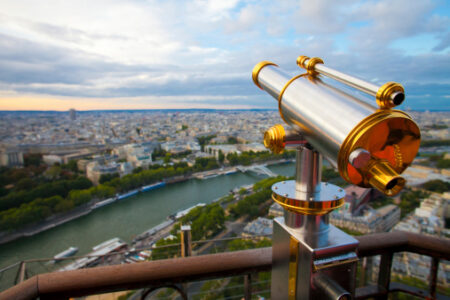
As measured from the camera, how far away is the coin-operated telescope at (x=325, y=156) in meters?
0.27

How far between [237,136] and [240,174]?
382 inches

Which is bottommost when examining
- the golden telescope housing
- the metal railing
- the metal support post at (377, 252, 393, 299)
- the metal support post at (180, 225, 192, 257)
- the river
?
the river

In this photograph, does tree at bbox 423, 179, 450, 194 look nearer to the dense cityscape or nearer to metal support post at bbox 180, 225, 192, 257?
the dense cityscape

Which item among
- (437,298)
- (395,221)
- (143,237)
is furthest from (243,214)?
(437,298)

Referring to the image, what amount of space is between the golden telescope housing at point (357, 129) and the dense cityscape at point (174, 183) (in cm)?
39

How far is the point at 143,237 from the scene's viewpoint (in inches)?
263

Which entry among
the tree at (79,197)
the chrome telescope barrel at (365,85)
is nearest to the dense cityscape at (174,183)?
the tree at (79,197)

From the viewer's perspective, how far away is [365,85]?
315 millimetres

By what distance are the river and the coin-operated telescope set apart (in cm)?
708

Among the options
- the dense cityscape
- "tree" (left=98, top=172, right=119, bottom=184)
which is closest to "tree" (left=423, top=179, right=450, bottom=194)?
the dense cityscape

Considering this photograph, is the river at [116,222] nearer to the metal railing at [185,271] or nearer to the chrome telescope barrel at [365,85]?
the metal railing at [185,271]

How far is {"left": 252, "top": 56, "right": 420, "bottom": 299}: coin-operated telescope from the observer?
0.89ft

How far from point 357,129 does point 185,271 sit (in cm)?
39

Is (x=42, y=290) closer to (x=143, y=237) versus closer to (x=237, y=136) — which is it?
(x=143, y=237)
